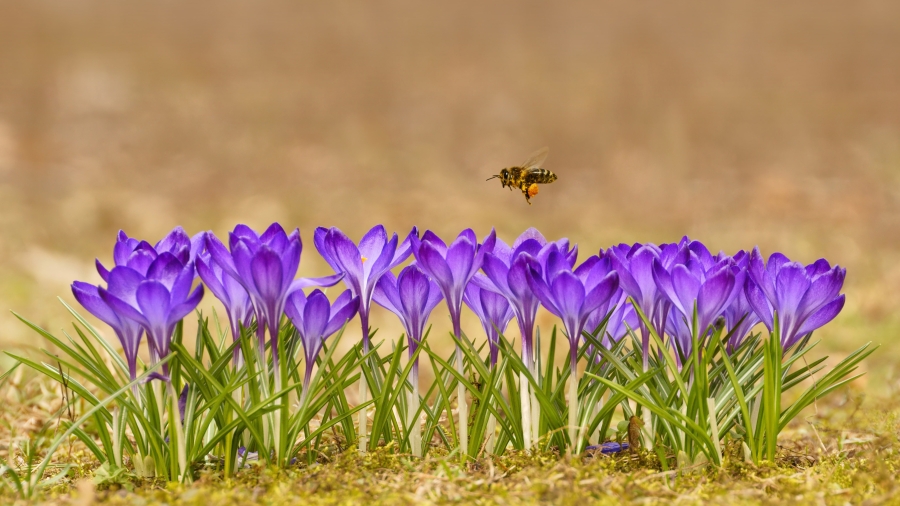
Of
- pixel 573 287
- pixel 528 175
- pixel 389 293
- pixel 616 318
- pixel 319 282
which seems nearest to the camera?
pixel 319 282

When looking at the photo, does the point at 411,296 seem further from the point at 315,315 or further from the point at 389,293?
the point at 315,315

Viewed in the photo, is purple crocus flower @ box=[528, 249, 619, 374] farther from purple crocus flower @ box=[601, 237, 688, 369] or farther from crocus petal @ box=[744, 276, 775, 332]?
crocus petal @ box=[744, 276, 775, 332]

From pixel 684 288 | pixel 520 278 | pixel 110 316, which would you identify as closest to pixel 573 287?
pixel 520 278

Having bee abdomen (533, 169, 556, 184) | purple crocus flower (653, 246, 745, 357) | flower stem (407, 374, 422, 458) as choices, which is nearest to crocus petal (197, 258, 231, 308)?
flower stem (407, 374, 422, 458)

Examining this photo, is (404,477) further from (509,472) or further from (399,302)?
(399,302)

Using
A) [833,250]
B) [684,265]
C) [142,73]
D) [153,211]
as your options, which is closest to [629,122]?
[833,250]

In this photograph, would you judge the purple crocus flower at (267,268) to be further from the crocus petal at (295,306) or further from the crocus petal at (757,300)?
the crocus petal at (757,300)

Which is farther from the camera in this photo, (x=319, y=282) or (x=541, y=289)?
(x=541, y=289)
